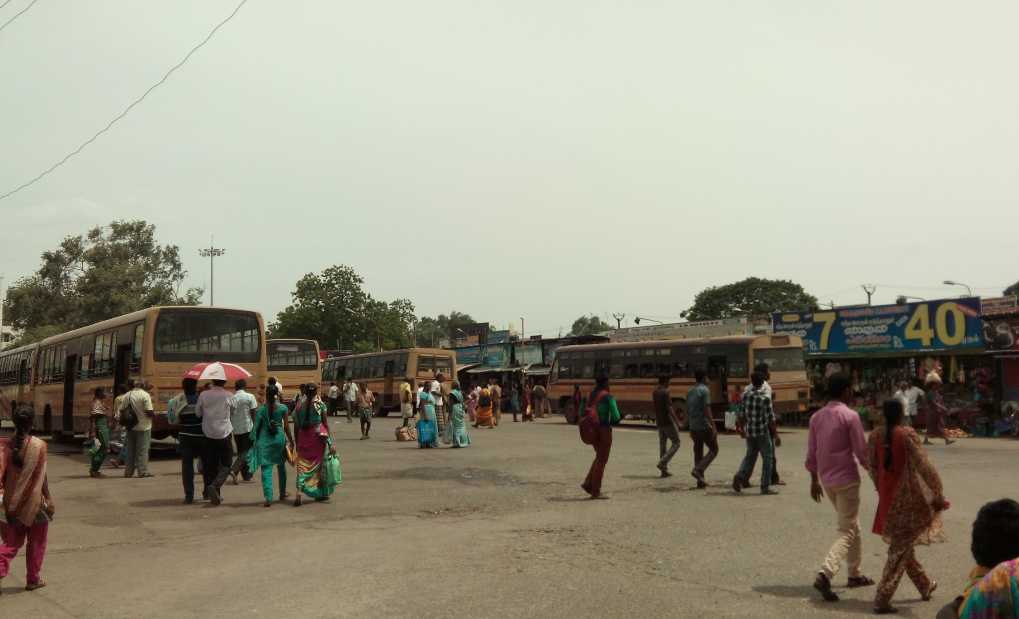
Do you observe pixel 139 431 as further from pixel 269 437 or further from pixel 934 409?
pixel 934 409

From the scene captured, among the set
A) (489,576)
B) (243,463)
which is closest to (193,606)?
(489,576)

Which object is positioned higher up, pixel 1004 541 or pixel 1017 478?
pixel 1004 541

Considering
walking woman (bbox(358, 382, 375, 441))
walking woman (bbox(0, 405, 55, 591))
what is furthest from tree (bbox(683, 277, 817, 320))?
walking woman (bbox(0, 405, 55, 591))

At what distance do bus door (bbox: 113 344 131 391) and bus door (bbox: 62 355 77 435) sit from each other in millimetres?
3981

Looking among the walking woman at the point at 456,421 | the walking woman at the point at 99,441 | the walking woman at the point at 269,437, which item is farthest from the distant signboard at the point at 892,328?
the walking woman at the point at 99,441

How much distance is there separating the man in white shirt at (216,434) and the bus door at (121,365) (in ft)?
27.3

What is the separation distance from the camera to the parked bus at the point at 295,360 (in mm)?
31953

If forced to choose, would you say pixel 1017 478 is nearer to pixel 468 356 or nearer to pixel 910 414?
pixel 910 414

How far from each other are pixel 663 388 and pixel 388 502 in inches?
192

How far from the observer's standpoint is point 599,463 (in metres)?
12.3

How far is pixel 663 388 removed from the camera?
1458 centimetres

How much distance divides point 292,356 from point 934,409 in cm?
2111

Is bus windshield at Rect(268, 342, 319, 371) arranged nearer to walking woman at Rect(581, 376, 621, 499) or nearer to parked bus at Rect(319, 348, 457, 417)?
parked bus at Rect(319, 348, 457, 417)

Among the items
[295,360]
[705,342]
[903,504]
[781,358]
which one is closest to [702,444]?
[903,504]
